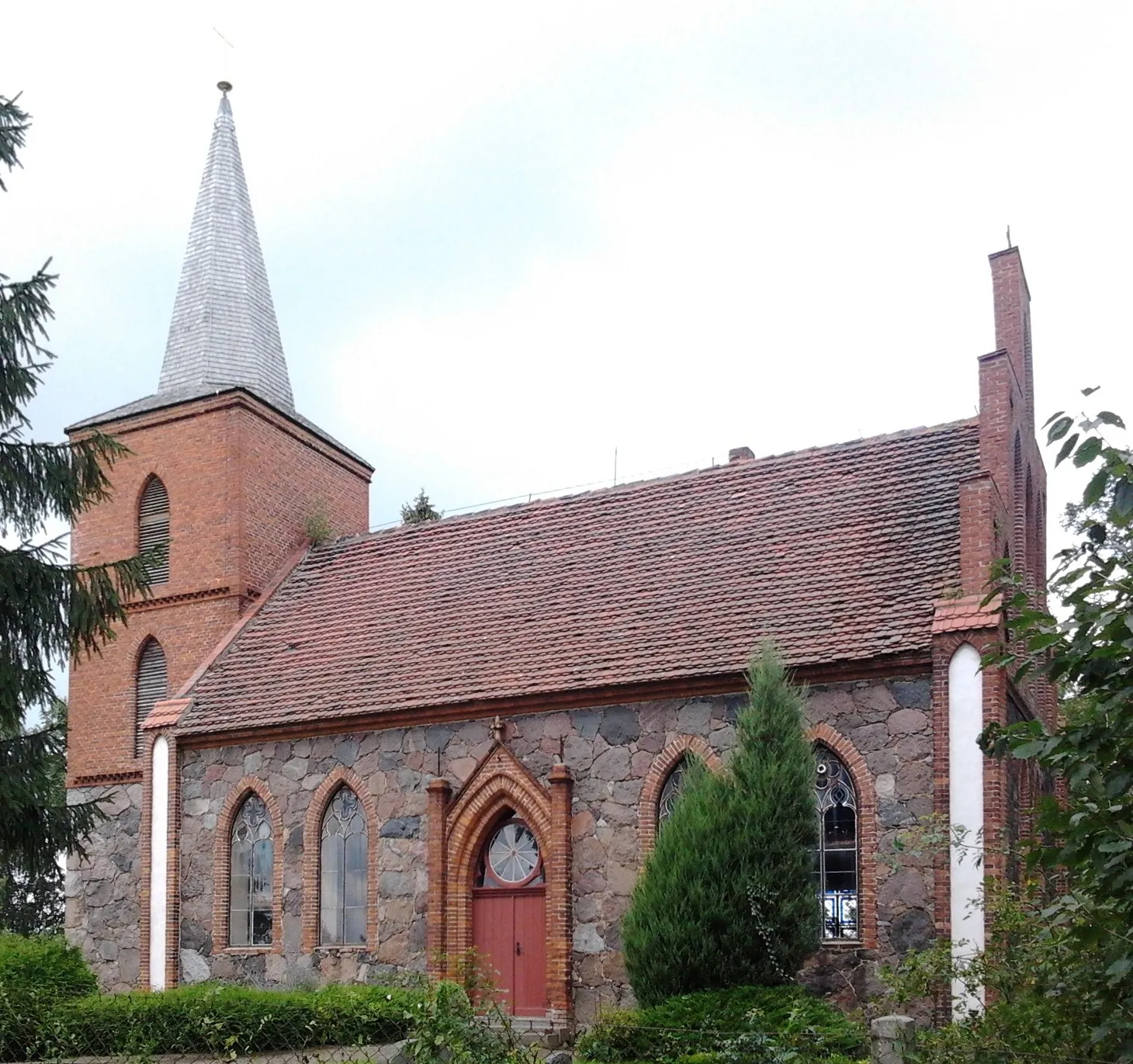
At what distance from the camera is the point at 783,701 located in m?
15.4

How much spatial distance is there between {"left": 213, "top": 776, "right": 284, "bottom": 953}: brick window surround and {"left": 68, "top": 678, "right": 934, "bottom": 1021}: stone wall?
0.24 ft

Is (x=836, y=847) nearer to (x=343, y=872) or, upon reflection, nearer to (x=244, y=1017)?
(x=244, y=1017)

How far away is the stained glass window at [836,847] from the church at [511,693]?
32 millimetres

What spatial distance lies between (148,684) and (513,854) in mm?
8805

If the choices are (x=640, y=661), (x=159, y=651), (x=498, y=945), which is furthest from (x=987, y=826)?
(x=159, y=651)

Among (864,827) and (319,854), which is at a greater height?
(864,827)

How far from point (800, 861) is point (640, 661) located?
398 cm

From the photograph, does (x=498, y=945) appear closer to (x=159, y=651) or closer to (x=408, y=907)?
(x=408, y=907)

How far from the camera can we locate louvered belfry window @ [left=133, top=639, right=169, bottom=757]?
79.6ft

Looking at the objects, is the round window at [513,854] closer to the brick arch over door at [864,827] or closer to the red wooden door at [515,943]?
the red wooden door at [515,943]

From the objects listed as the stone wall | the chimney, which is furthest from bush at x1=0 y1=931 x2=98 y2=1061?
the chimney

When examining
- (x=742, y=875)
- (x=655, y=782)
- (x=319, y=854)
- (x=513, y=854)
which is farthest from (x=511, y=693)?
(x=742, y=875)

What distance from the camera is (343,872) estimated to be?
20141 mm

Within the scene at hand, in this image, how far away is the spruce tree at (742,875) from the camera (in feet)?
48.2
